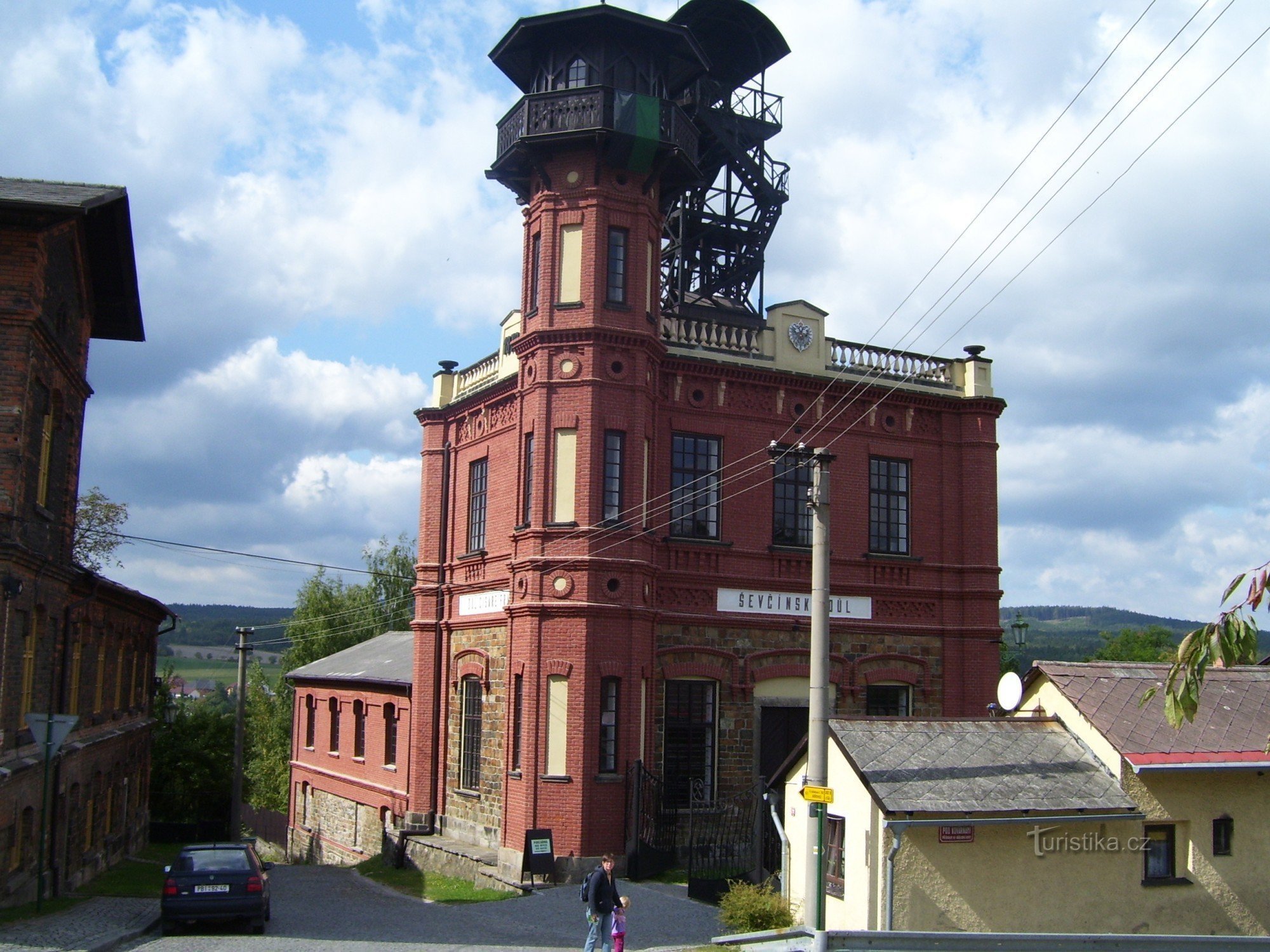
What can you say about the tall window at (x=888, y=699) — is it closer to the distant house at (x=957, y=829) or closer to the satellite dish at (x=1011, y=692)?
the satellite dish at (x=1011, y=692)

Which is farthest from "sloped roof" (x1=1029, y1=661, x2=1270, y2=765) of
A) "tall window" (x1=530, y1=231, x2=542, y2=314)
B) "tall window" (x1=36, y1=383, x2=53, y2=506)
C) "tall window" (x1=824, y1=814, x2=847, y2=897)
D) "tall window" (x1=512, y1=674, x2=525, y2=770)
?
"tall window" (x1=36, y1=383, x2=53, y2=506)

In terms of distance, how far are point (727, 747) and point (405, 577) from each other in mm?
39562

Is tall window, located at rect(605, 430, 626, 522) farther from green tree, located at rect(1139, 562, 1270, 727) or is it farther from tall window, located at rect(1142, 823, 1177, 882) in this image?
green tree, located at rect(1139, 562, 1270, 727)

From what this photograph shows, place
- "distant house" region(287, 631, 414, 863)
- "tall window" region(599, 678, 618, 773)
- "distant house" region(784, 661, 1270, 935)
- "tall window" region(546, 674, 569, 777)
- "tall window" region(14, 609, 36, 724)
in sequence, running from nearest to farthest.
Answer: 1. "distant house" region(784, 661, 1270, 935)
2. "tall window" region(14, 609, 36, 724)
3. "tall window" region(546, 674, 569, 777)
4. "tall window" region(599, 678, 618, 773)
5. "distant house" region(287, 631, 414, 863)

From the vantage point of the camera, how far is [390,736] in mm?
30594

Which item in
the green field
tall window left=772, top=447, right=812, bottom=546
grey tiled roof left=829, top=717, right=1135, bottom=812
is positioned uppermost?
tall window left=772, top=447, right=812, bottom=546

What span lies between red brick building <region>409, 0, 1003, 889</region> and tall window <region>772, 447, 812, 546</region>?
0.07 m

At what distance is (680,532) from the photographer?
24234mm

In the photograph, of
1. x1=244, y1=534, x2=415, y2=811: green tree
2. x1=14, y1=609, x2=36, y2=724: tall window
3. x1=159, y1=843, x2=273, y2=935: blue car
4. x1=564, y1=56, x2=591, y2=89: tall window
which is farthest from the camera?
x1=244, y1=534, x2=415, y2=811: green tree

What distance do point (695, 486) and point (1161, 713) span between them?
10.8m

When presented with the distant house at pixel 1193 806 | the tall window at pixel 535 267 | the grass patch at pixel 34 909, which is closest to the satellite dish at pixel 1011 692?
the distant house at pixel 1193 806

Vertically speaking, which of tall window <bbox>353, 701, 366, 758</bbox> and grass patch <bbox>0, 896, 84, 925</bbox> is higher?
tall window <bbox>353, 701, 366, 758</bbox>

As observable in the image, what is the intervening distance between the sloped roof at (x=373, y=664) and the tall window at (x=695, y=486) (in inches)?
355

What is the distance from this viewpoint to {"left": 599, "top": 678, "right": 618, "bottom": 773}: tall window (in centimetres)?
2183
